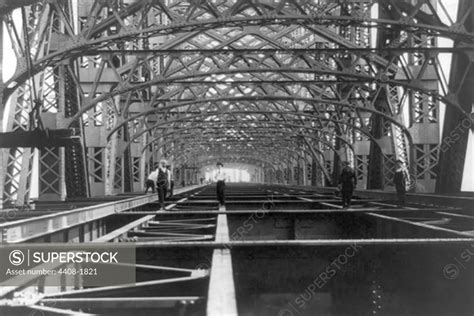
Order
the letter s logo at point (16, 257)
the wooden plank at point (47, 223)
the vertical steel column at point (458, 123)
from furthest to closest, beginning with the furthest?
the vertical steel column at point (458, 123)
the wooden plank at point (47, 223)
the letter s logo at point (16, 257)

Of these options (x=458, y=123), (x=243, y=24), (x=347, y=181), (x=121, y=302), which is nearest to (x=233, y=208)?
(x=347, y=181)

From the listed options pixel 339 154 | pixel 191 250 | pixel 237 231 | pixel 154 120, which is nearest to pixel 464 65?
pixel 237 231

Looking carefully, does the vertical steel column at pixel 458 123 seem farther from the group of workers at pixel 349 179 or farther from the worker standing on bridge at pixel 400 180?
the group of workers at pixel 349 179

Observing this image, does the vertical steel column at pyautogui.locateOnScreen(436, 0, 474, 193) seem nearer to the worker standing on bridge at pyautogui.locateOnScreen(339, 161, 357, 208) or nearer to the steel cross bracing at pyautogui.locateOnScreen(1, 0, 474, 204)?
the steel cross bracing at pyautogui.locateOnScreen(1, 0, 474, 204)

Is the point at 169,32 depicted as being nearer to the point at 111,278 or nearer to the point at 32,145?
the point at 32,145

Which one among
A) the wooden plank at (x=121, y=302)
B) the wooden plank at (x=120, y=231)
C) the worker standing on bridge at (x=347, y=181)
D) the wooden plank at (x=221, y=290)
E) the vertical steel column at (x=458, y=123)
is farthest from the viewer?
the vertical steel column at (x=458, y=123)

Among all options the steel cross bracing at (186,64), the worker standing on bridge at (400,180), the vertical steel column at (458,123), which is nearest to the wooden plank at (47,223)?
the steel cross bracing at (186,64)

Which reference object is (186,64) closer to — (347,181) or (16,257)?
(347,181)

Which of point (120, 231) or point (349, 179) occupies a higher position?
point (349, 179)

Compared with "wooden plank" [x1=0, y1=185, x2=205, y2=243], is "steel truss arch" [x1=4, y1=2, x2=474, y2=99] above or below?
above

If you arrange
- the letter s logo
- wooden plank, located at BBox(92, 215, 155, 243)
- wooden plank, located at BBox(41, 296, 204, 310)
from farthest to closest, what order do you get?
wooden plank, located at BBox(92, 215, 155, 243) < the letter s logo < wooden plank, located at BBox(41, 296, 204, 310)

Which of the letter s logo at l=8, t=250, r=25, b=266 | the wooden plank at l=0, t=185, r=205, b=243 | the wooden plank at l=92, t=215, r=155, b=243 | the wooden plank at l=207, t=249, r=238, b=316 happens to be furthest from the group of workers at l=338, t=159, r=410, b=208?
the letter s logo at l=8, t=250, r=25, b=266

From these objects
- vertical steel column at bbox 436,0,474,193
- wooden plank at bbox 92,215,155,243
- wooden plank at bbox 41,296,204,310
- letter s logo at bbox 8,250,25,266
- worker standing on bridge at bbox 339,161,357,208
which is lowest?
wooden plank at bbox 41,296,204,310

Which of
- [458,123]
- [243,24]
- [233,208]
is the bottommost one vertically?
[233,208]
